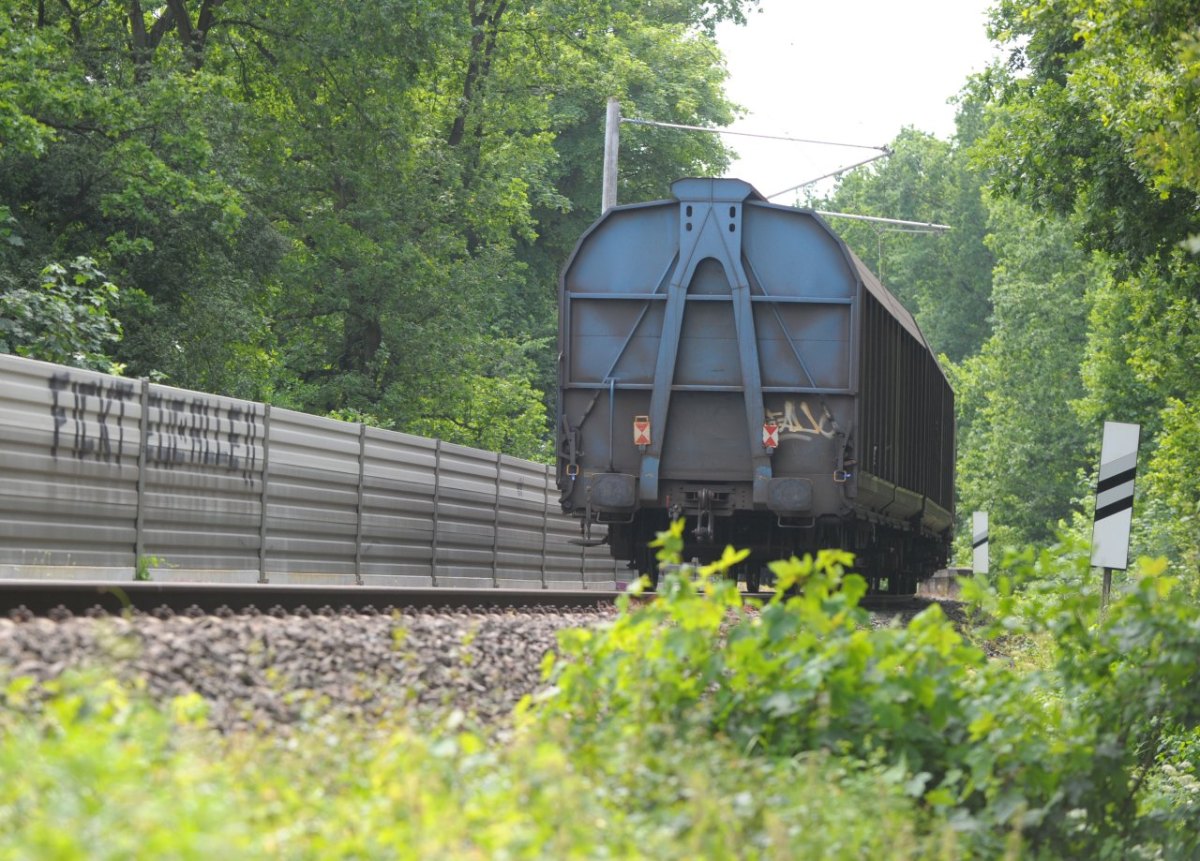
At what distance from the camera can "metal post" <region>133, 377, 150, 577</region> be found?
45.8ft

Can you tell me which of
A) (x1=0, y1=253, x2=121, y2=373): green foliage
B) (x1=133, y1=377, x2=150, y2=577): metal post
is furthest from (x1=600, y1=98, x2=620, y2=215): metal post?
(x1=133, y1=377, x2=150, y2=577): metal post

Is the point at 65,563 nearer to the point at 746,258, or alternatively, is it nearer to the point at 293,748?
the point at 746,258

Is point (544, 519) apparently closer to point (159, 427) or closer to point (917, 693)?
point (159, 427)

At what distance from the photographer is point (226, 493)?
15664 mm

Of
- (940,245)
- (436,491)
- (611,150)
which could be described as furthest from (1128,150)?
(940,245)

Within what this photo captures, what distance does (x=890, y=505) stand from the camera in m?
17.9

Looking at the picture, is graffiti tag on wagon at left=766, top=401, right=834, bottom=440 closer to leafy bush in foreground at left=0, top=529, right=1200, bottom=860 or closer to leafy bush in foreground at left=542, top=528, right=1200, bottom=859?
leafy bush in foreground at left=0, top=529, right=1200, bottom=860

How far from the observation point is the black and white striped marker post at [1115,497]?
13.4 metres

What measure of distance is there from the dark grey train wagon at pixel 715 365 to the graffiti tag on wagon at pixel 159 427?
118 inches

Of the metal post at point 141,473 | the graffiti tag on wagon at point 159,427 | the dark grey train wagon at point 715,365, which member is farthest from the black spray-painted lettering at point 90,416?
the dark grey train wagon at point 715,365

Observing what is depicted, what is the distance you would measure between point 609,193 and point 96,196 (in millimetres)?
7275

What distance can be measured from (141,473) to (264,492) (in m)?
2.39

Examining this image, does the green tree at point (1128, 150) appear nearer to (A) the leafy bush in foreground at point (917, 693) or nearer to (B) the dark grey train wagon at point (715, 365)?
(B) the dark grey train wagon at point (715, 365)

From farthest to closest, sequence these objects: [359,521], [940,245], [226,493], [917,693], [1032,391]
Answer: [940,245]
[1032,391]
[359,521]
[226,493]
[917,693]
